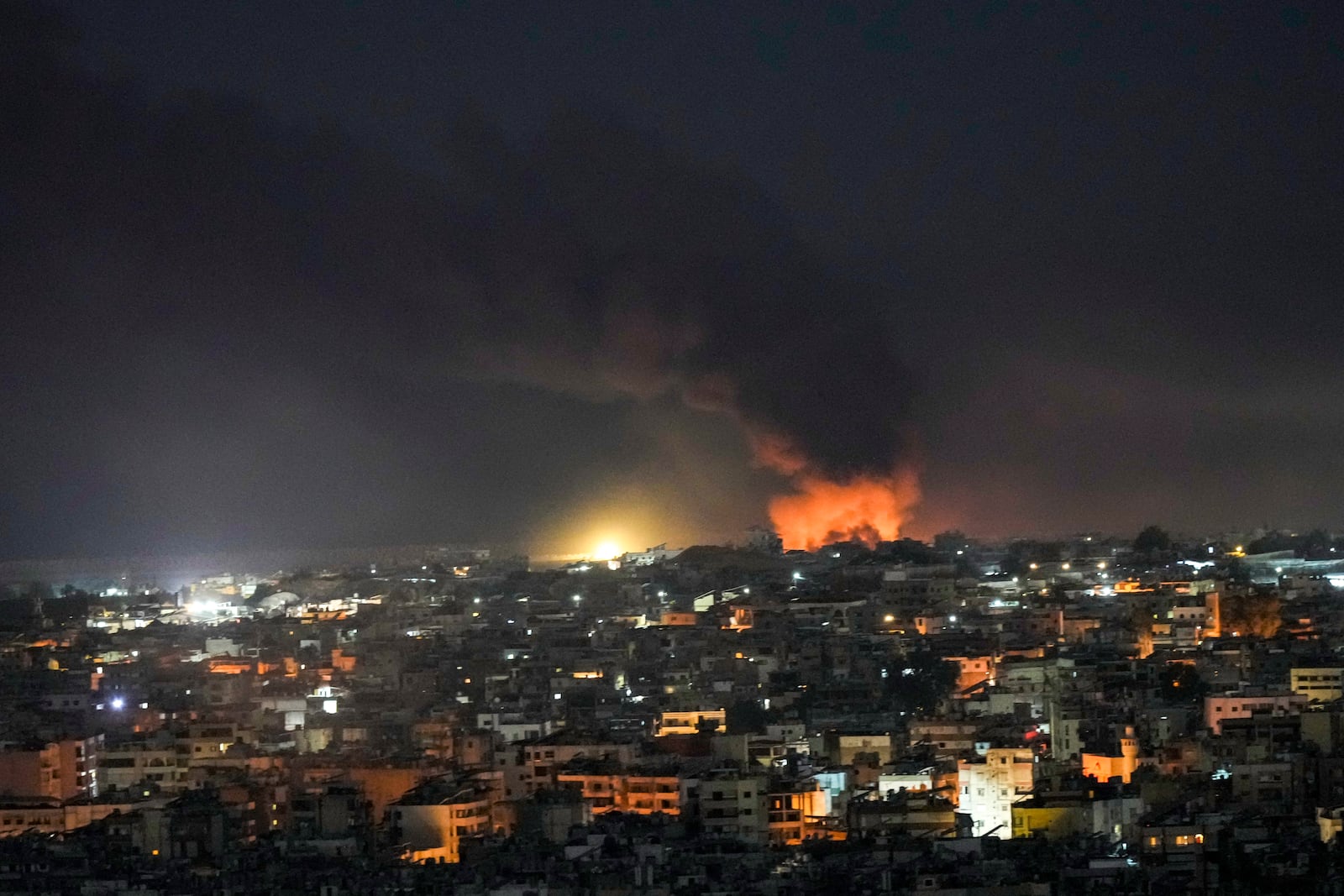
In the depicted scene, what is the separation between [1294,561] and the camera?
155 feet

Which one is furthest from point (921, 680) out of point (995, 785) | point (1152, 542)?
point (1152, 542)

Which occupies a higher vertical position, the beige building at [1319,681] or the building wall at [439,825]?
the beige building at [1319,681]

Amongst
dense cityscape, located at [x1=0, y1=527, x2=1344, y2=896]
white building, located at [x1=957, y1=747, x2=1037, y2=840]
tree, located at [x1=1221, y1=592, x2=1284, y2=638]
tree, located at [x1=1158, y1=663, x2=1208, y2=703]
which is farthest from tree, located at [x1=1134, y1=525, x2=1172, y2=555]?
white building, located at [x1=957, y1=747, x2=1037, y2=840]

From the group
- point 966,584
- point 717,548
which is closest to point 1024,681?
point 966,584

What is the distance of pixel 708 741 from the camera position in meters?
23.7

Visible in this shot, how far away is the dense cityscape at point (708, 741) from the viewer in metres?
17.4

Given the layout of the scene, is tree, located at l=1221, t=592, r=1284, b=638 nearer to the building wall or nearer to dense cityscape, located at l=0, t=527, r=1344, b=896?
dense cityscape, located at l=0, t=527, r=1344, b=896

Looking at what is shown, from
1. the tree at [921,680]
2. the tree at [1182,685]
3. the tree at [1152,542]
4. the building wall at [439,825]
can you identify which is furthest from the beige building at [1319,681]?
the tree at [1152,542]

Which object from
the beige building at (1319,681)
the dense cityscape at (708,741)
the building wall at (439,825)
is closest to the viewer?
the dense cityscape at (708,741)

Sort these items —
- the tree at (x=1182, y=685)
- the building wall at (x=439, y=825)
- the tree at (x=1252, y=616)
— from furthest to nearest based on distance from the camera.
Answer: the tree at (x=1252, y=616)
the tree at (x=1182, y=685)
the building wall at (x=439, y=825)

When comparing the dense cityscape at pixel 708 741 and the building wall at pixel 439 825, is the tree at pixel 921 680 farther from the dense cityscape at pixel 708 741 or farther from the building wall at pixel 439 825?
the building wall at pixel 439 825

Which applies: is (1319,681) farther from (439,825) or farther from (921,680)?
(439,825)

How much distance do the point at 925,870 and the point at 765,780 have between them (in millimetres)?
4039

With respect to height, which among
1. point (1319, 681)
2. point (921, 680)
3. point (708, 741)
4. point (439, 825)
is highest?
point (921, 680)
